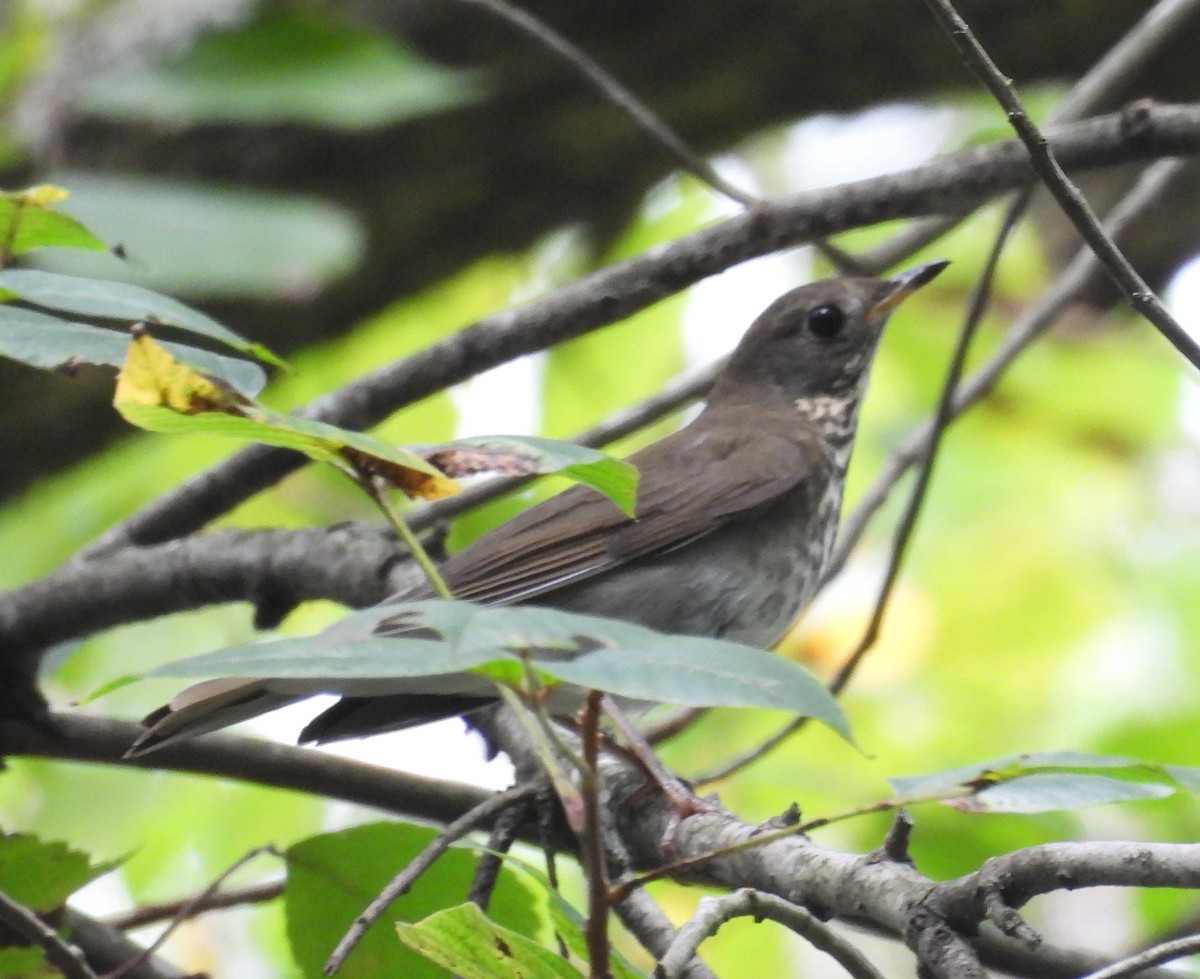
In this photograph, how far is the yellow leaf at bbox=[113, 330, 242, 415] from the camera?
175 centimetres

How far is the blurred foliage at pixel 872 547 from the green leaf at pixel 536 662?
2.35 metres

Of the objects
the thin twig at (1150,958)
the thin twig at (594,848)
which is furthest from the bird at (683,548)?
the thin twig at (1150,958)

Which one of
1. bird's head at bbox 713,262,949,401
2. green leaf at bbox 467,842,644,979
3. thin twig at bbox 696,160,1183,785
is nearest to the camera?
green leaf at bbox 467,842,644,979

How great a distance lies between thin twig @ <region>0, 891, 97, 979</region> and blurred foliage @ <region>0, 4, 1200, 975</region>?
1516mm

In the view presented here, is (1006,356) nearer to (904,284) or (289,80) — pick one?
(904,284)

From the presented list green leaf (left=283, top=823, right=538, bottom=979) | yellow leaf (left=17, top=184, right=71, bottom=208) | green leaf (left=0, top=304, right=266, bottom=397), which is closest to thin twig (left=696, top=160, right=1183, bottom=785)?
green leaf (left=283, top=823, right=538, bottom=979)

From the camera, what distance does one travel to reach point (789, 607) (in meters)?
3.67

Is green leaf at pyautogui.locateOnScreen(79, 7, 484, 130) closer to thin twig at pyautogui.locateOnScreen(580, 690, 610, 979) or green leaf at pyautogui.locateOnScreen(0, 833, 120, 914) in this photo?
green leaf at pyautogui.locateOnScreen(0, 833, 120, 914)

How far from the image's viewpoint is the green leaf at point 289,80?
4.28 metres

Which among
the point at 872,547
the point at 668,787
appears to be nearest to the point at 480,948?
the point at 668,787

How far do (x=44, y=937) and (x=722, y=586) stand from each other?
6.03 ft

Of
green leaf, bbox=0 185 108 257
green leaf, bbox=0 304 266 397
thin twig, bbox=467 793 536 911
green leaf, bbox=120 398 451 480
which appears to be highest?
green leaf, bbox=0 185 108 257

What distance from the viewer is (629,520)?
12.1 ft

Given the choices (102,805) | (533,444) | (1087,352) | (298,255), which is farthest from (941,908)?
(1087,352)
